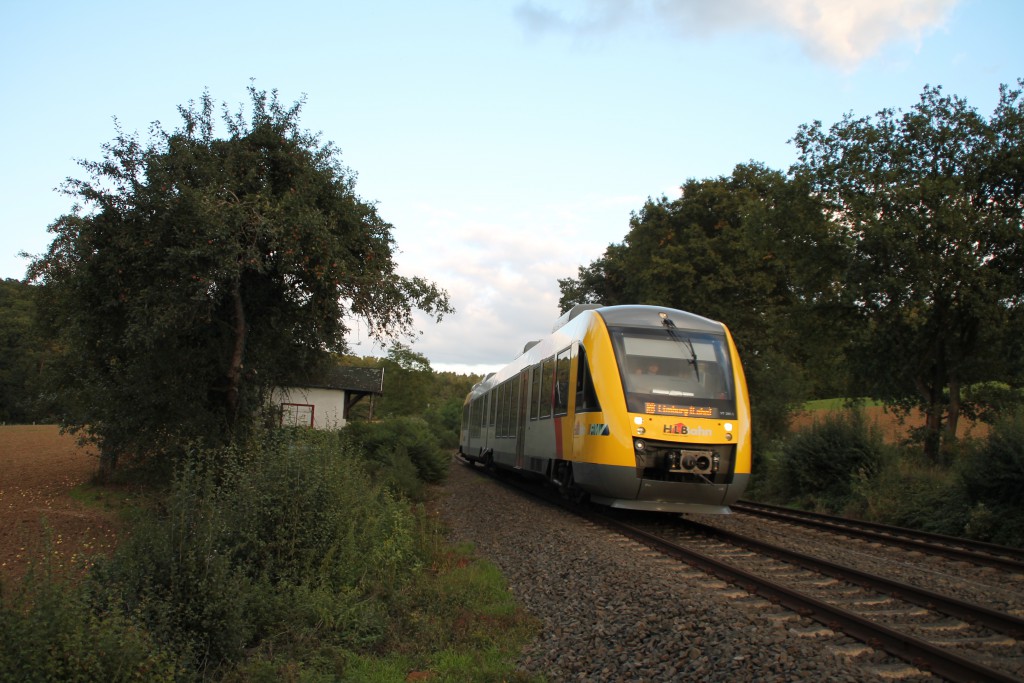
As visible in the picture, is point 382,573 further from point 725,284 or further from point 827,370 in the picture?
point 725,284

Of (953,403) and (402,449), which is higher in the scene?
(953,403)

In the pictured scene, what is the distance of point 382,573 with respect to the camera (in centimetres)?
781

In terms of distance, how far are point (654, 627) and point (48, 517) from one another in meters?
11.4

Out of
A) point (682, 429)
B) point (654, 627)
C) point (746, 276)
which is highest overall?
point (746, 276)

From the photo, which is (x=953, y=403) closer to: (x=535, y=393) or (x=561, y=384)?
(x=535, y=393)

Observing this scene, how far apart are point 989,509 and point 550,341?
299 inches

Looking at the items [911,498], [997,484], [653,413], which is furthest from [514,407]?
[997,484]

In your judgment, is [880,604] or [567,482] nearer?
[880,604]

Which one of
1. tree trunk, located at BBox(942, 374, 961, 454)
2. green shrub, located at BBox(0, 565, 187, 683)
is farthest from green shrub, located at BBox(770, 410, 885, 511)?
green shrub, located at BBox(0, 565, 187, 683)

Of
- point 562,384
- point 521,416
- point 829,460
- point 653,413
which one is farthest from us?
point 829,460

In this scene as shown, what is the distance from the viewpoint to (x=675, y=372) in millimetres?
11070

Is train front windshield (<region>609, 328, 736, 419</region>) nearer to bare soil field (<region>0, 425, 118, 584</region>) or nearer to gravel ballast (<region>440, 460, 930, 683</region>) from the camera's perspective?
gravel ballast (<region>440, 460, 930, 683</region>)

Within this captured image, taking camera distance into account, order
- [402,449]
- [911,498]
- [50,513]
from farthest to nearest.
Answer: [402,449] < [911,498] < [50,513]

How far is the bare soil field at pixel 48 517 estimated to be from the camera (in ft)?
25.8
